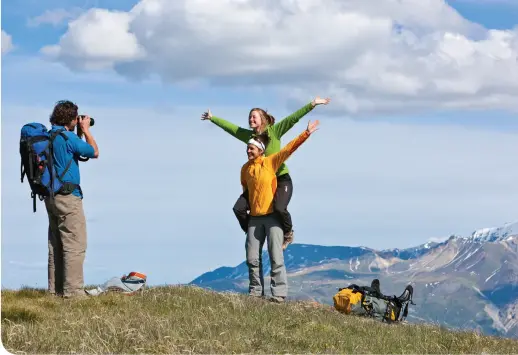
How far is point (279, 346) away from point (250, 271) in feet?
17.0

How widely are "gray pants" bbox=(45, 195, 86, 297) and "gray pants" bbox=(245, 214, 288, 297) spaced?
340 centimetres

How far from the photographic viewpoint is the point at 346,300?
1794cm

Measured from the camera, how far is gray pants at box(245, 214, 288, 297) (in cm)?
1725

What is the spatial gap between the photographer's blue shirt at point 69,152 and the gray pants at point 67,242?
32 cm

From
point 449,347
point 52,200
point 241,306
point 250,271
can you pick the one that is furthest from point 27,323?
point 449,347

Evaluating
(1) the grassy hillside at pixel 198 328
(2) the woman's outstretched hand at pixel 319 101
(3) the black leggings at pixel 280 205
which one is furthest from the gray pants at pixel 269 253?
(2) the woman's outstretched hand at pixel 319 101

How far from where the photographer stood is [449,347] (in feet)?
46.0

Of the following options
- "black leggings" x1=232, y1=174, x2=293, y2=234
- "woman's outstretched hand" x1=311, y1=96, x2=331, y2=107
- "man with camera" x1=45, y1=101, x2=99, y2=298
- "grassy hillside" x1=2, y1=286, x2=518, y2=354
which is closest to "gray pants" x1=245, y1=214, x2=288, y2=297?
"black leggings" x1=232, y1=174, x2=293, y2=234

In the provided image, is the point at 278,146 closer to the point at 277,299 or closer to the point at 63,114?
the point at 277,299

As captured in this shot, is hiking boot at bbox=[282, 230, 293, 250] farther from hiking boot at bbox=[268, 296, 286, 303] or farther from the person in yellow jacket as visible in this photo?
hiking boot at bbox=[268, 296, 286, 303]

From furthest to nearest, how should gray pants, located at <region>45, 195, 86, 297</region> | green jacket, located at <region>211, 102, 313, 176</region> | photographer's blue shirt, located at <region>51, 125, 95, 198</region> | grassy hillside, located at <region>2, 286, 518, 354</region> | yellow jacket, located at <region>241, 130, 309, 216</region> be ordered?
green jacket, located at <region>211, 102, 313, 176</region>, yellow jacket, located at <region>241, 130, 309, 216</region>, gray pants, located at <region>45, 195, 86, 297</region>, photographer's blue shirt, located at <region>51, 125, 95, 198</region>, grassy hillside, located at <region>2, 286, 518, 354</region>

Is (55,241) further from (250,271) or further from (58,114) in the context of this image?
(250,271)

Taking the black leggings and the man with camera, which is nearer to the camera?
the man with camera

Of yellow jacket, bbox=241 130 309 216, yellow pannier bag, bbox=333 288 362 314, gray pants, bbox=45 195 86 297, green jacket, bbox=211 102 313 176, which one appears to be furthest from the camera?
yellow pannier bag, bbox=333 288 362 314
